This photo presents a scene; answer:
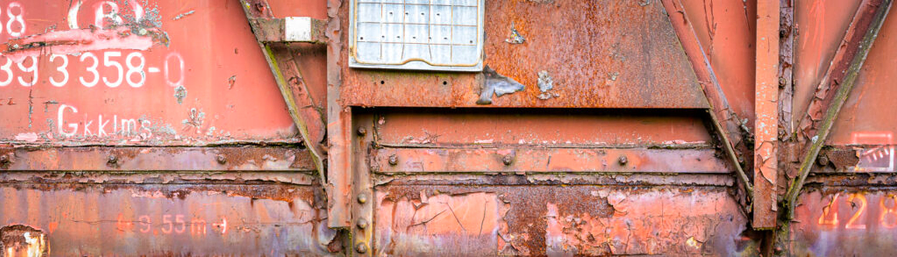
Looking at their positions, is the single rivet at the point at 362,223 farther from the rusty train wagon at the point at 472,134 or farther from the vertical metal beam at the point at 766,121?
the vertical metal beam at the point at 766,121

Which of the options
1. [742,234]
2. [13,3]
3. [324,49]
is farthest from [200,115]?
[742,234]

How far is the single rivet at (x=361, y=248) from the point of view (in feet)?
7.01

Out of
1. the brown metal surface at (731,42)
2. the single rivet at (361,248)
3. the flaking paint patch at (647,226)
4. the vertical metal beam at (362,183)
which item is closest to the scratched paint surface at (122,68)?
the vertical metal beam at (362,183)

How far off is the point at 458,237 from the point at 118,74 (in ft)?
5.39

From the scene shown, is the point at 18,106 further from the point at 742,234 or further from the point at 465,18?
the point at 742,234

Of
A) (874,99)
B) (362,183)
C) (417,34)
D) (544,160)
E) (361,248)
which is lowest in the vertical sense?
(361,248)

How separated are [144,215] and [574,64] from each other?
1.96m

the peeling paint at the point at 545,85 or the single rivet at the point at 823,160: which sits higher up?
the peeling paint at the point at 545,85

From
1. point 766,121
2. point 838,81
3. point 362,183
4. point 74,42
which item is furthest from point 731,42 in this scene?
point 74,42

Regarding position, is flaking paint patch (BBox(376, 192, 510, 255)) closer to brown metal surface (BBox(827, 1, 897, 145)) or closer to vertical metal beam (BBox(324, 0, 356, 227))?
vertical metal beam (BBox(324, 0, 356, 227))

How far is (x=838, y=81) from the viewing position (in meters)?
2.19

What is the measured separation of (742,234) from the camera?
2.23 meters

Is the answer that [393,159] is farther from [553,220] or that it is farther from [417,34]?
[553,220]

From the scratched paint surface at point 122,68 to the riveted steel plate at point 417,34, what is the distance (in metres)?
0.49
